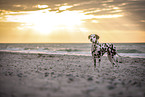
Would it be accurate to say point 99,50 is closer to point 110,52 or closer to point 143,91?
point 110,52

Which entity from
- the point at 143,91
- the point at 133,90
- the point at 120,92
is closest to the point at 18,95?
the point at 120,92

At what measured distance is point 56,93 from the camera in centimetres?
370

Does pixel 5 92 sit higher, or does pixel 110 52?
pixel 110 52

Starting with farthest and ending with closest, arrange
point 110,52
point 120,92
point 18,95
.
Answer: point 110,52 → point 120,92 → point 18,95

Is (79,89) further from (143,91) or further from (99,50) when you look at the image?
(99,50)

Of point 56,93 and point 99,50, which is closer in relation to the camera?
point 56,93

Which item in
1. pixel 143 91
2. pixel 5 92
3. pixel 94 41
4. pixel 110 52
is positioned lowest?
pixel 143 91

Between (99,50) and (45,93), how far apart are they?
16.9 feet

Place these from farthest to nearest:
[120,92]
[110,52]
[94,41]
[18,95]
A: [110,52] → [94,41] → [120,92] → [18,95]

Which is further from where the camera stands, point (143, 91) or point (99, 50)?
point (99, 50)

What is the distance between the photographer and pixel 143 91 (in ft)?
13.3

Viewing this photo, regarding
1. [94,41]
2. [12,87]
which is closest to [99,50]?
[94,41]

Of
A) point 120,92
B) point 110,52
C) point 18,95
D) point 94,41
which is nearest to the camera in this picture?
point 18,95

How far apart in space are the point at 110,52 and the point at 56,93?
5937 mm
